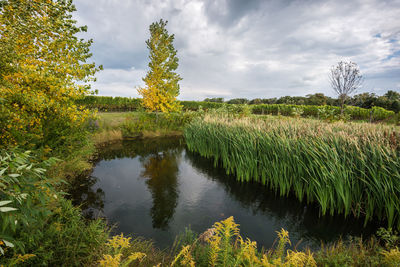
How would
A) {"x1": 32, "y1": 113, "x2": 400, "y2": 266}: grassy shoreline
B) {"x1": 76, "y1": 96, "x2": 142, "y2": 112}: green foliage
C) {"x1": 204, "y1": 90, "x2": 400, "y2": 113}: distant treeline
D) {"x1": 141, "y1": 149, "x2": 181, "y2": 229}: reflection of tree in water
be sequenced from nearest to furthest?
{"x1": 32, "y1": 113, "x2": 400, "y2": 266}: grassy shoreline < {"x1": 141, "y1": 149, "x2": 181, "y2": 229}: reflection of tree in water < {"x1": 76, "y1": 96, "x2": 142, "y2": 112}: green foliage < {"x1": 204, "y1": 90, "x2": 400, "y2": 113}: distant treeline

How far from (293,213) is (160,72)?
1571 cm

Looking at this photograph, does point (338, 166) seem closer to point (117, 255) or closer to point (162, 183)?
point (117, 255)

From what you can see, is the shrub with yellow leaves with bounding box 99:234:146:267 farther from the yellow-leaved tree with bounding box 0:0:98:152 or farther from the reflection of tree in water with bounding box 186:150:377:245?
the reflection of tree in water with bounding box 186:150:377:245

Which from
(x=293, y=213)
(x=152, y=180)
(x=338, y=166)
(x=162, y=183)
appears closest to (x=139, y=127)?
(x=152, y=180)

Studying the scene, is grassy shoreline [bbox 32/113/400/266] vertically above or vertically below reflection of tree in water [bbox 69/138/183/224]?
→ above

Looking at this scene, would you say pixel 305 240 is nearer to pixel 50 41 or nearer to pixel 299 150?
pixel 299 150

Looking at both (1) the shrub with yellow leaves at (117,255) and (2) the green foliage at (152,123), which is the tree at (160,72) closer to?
(2) the green foliage at (152,123)

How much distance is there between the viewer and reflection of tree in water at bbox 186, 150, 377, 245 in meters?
4.41

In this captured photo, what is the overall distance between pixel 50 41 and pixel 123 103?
27412mm

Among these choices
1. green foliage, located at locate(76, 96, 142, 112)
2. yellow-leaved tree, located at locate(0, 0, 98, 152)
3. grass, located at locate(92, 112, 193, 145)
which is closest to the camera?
yellow-leaved tree, located at locate(0, 0, 98, 152)

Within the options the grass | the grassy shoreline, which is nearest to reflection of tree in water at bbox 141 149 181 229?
the grassy shoreline

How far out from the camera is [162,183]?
282 inches

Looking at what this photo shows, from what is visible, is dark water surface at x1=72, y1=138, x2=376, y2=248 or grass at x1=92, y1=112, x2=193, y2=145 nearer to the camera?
dark water surface at x1=72, y1=138, x2=376, y2=248

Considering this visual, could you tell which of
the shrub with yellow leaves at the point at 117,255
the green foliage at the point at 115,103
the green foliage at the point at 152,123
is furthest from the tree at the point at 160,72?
the shrub with yellow leaves at the point at 117,255
